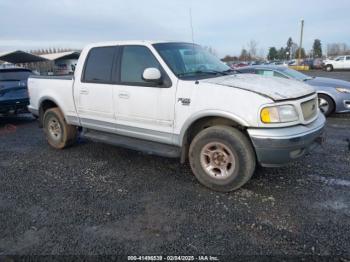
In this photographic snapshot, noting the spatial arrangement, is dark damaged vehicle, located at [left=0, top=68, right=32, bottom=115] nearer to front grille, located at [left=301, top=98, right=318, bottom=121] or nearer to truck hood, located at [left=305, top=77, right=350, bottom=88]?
Result: front grille, located at [left=301, top=98, right=318, bottom=121]

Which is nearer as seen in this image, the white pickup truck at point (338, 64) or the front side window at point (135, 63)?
the front side window at point (135, 63)

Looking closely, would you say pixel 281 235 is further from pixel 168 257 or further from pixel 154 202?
pixel 154 202

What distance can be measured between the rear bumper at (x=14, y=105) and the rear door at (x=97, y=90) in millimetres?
4048

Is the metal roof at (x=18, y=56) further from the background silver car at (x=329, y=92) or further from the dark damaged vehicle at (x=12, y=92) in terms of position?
the background silver car at (x=329, y=92)

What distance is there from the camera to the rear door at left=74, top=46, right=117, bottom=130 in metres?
4.67

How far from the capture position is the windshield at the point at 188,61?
13.4ft

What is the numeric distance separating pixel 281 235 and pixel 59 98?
14.5 feet

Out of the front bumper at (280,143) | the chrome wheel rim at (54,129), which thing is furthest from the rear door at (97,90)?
the front bumper at (280,143)

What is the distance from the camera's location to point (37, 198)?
383 cm

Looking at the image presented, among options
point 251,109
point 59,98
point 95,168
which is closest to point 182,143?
point 251,109

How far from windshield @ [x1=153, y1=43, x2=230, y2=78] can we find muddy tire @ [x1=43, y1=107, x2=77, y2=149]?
2620 mm

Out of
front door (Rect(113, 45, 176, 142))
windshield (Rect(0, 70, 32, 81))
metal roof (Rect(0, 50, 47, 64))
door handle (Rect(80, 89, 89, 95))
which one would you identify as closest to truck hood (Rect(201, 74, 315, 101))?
front door (Rect(113, 45, 176, 142))

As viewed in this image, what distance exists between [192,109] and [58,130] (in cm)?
334

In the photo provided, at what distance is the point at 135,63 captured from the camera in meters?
4.40
